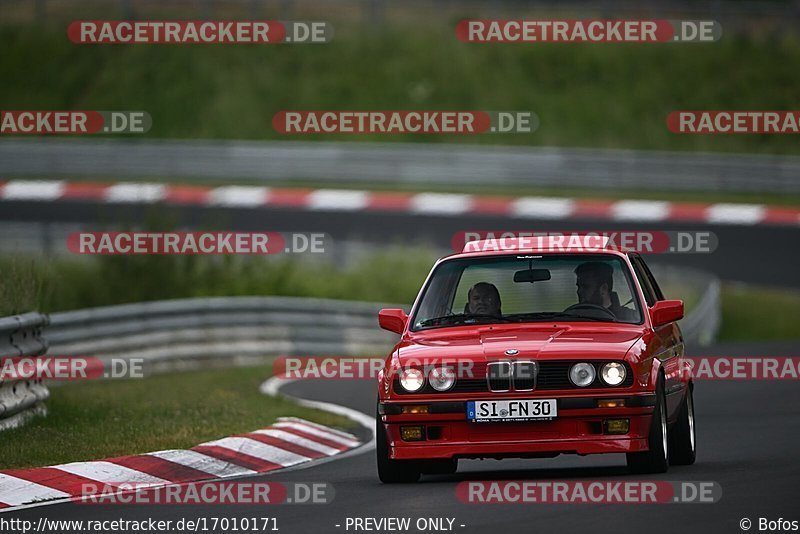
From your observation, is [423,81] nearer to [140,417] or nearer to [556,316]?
[140,417]

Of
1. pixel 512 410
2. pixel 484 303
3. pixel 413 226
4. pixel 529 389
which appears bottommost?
pixel 512 410

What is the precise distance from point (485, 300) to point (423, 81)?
33091mm

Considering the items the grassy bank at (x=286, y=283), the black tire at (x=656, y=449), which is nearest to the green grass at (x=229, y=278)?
the grassy bank at (x=286, y=283)

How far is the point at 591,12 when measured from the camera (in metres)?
43.9

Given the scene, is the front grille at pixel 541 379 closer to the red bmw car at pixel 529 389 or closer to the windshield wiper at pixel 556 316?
the red bmw car at pixel 529 389

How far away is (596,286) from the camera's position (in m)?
11.5

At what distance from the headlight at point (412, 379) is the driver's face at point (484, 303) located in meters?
1.14

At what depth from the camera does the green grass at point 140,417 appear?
12.0m

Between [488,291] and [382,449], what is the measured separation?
144 cm

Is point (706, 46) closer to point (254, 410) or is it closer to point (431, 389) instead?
point (254, 410)

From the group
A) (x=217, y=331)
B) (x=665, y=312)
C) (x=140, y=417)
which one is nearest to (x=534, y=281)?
(x=665, y=312)

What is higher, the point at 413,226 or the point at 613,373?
the point at 413,226

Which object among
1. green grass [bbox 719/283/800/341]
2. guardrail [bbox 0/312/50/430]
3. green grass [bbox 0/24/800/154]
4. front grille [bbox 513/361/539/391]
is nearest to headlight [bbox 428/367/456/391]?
front grille [bbox 513/361/539/391]

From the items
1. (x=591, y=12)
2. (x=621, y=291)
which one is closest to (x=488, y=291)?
(x=621, y=291)
